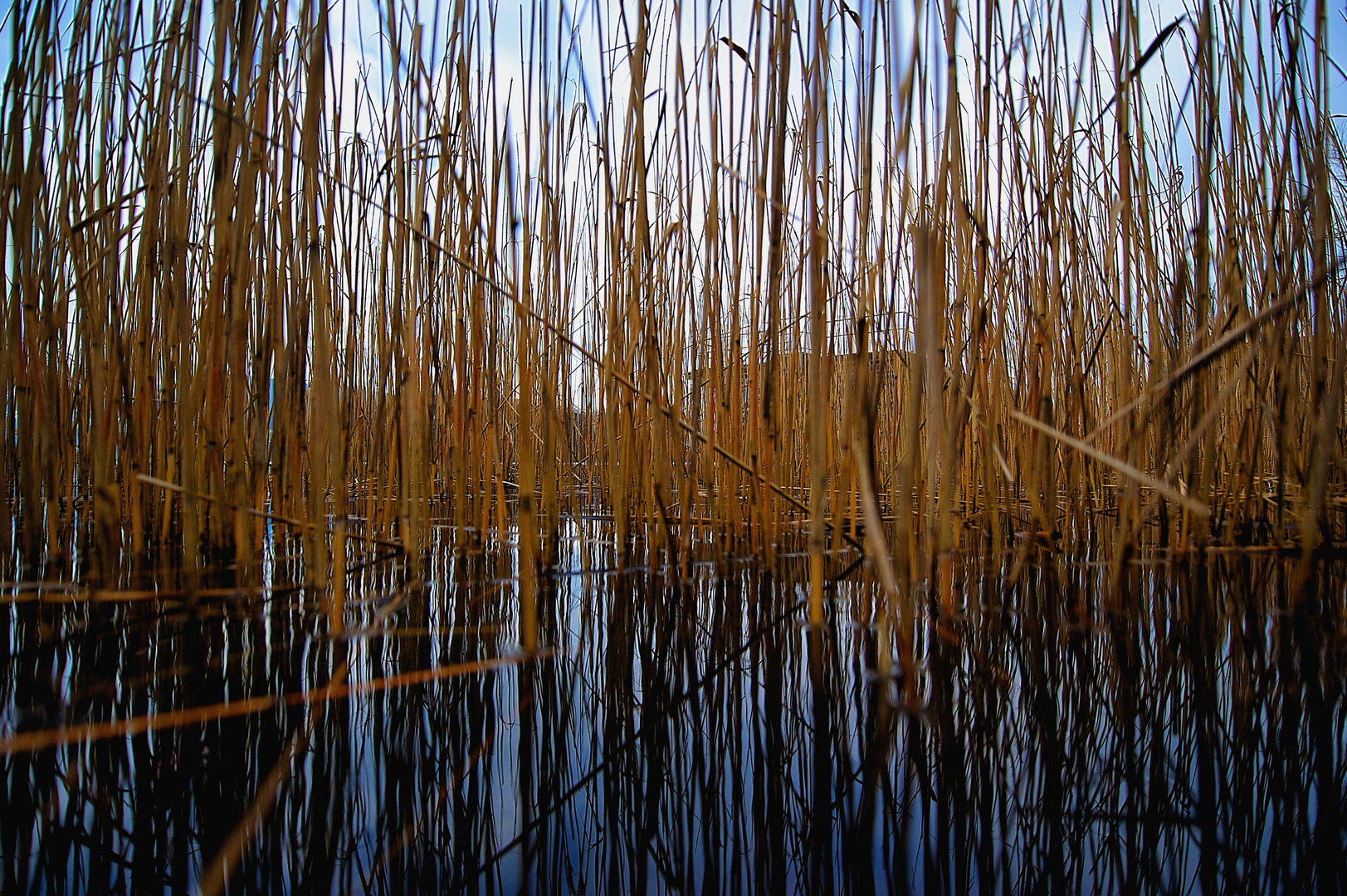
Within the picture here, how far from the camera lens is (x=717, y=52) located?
962 millimetres

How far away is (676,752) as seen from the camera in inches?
20.9

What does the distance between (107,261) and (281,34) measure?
0.40 metres

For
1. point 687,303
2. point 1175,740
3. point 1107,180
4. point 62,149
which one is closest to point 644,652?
point 1175,740

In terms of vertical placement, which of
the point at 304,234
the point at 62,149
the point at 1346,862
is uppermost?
the point at 62,149

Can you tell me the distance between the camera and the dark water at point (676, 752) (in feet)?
1.34

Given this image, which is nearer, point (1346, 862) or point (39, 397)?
point (1346, 862)

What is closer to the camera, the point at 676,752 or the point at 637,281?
the point at 676,752

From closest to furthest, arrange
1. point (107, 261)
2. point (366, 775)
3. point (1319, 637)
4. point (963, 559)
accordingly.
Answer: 1. point (366, 775)
2. point (1319, 637)
3. point (107, 261)
4. point (963, 559)

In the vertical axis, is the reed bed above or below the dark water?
above

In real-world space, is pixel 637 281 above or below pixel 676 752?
above

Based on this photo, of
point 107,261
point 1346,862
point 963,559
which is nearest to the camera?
point 1346,862

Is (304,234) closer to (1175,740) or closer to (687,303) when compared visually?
(687,303)

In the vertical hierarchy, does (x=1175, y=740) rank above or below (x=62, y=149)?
below

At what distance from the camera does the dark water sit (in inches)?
16.1
